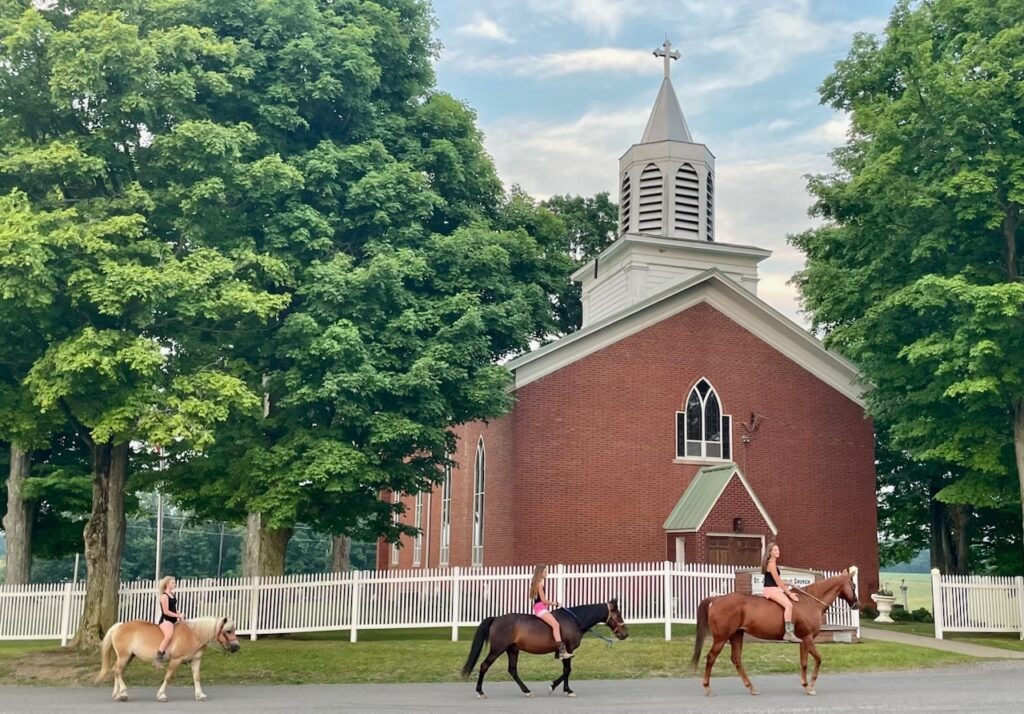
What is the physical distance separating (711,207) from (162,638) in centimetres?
2587

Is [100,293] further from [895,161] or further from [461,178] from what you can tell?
[895,161]

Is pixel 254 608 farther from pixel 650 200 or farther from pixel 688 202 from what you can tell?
pixel 688 202

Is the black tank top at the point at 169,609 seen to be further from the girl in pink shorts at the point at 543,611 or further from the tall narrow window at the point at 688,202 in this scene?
the tall narrow window at the point at 688,202

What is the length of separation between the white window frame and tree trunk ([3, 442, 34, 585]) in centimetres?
1198

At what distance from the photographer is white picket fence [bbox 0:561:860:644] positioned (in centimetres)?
2209

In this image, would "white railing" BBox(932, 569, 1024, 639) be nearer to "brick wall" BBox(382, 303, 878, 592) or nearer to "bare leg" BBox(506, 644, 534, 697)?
"brick wall" BBox(382, 303, 878, 592)

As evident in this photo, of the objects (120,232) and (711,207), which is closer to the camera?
(120,232)

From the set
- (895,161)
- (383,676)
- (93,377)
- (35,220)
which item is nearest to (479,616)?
(383,676)

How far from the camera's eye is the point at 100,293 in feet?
56.2

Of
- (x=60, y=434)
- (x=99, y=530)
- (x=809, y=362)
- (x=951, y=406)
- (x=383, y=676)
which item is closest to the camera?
(x=383, y=676)

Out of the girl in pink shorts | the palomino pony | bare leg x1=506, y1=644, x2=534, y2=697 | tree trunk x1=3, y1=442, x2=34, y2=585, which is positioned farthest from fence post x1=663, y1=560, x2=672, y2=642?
tree trunk x1=3, y1=442, x2=34, y2=585

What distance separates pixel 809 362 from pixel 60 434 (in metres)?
21.7

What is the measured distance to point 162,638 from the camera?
14406mm

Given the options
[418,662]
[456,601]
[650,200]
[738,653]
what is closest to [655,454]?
[456,601]
